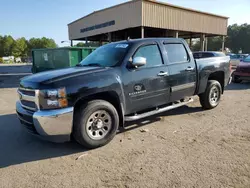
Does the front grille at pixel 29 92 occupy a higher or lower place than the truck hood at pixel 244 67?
lower

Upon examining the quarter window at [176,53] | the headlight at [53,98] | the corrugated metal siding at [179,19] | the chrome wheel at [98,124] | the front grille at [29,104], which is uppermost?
the corrugated metal siding at [179,19]

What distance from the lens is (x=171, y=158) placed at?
336 cm

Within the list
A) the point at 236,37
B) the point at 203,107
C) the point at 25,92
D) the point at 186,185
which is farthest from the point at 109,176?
the point at 236,37

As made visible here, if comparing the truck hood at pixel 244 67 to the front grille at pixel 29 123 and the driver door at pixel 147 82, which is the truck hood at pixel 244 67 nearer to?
the driver door at pixel 147 82

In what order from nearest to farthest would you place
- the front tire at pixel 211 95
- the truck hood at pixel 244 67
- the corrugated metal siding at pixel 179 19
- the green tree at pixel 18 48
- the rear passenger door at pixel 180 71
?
the rear passenger door at pixel 180 71, the front tire at pixel 211 95, the truck hood at pixel 244 67, the corrugated metal siding at pixel 179 19, the green tree at pixel 18 48

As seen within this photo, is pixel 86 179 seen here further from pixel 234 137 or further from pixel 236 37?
pixel 236 37

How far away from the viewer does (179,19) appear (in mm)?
22500

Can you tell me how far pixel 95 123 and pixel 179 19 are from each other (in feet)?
70.4

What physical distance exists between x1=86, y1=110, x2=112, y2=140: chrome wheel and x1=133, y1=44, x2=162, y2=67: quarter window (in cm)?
138

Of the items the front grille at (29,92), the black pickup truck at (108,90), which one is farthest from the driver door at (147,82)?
the front grille at (29,92)

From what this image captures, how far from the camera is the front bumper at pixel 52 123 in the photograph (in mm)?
3309

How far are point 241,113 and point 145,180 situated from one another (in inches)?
164

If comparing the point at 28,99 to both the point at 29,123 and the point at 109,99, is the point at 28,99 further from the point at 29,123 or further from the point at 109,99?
the point at 109,99

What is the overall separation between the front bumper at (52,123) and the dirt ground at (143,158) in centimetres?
40
